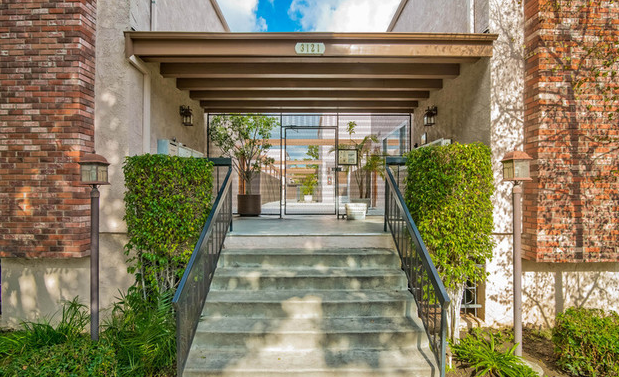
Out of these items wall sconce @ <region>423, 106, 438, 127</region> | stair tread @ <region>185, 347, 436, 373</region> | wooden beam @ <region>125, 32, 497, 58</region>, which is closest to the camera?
stair tread @ <region>185, 347, 436, 373</region>

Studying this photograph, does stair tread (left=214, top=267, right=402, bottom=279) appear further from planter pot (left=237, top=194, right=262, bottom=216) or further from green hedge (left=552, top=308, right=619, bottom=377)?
planter pot (left=237, top=194, right=262, bottom=216)

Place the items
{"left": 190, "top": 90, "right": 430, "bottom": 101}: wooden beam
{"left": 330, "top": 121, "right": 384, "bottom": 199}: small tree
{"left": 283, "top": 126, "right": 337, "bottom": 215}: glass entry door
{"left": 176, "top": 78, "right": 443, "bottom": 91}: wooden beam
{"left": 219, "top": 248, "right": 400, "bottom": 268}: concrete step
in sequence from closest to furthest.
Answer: {"left": 219, "top": 248, "right": 400, "bottom": 268}: concrete step
{"left": 176, "top": 78, "right": 443, "bottom": 91}: wooden beam
{"left": 190, "top": 90, "right": 430, "bottom": 101}: wooden beam
{"left": 330, "top": 121, "right": 384, "bottom": 199}: small tree
{"left": 283, "top": 126, "right": 337, "bottom": 215}: glass entry door

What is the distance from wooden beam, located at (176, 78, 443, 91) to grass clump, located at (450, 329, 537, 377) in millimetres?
3901

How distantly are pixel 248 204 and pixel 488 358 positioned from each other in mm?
5504

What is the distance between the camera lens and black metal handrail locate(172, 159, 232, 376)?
2779 mm

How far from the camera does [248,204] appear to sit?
7512mm

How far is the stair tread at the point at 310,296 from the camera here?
347cm

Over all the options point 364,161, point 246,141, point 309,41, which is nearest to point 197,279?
point 309,41

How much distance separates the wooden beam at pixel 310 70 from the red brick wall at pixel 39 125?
1320mm

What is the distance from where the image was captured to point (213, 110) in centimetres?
716

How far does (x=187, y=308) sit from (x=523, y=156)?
11.6ft

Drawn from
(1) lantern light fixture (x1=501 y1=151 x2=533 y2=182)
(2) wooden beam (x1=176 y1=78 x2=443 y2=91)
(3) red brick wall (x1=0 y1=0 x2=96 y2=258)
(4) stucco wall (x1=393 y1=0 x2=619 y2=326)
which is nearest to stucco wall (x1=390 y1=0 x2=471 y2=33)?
(4) stucco wall (x1=393 y1=0 x2=619 y2=326)

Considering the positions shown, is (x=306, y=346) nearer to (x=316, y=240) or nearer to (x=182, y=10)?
(x=316, y=240)

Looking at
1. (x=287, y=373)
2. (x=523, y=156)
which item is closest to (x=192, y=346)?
(x=287, y=373)
